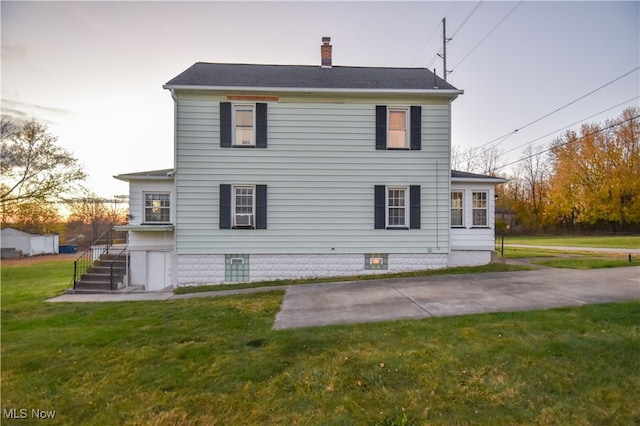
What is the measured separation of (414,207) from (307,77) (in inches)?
255

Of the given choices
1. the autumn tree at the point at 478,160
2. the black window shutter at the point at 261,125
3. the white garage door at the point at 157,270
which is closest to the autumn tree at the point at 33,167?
the white garage door at the point at 157,270

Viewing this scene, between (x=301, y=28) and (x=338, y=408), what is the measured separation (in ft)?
46.5

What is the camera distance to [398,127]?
11172 millimetres

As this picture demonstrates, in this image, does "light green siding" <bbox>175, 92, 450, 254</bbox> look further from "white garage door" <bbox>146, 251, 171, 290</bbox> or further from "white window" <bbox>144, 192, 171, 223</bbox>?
"white garage door" <bbox>146, 251, 171, 290</bbox>

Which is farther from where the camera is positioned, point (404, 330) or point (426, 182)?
point (426, 182)

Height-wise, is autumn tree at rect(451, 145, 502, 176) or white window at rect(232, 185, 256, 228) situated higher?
autumn tree at rect(451, 145, 502, 176)

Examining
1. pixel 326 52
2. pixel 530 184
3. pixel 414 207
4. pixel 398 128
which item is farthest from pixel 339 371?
pixel 530 184

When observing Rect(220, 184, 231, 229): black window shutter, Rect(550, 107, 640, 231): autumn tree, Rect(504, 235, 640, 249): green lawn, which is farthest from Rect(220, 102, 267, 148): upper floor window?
Rect(550, 107, 640, 231): autumn tree

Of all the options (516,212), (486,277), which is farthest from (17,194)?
(516,212)

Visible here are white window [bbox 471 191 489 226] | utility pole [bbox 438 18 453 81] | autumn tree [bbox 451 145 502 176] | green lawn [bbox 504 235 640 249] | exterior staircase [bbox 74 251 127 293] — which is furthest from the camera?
autumn tree [bbox 451 145 502 176]

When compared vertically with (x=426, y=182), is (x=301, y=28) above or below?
above

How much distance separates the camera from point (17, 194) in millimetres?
19031

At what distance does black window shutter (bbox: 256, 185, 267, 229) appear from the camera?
10797mm

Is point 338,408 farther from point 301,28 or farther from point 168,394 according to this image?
point 301,28
